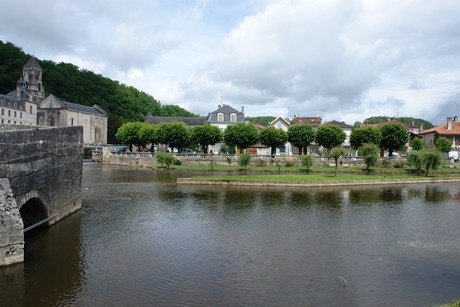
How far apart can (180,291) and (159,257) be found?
439 cm

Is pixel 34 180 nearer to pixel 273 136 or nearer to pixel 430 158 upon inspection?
pixel 430 158

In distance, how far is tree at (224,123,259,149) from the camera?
85.5m

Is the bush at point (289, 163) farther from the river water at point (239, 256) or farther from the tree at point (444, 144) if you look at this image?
the river water at point (239, 256)

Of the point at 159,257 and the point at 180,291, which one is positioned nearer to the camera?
the point at 180,291

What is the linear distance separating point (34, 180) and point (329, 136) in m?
72.2

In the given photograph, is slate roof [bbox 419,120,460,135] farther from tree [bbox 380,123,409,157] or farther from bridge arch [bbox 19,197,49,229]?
bridge arch [bbox 19,197,49,229]

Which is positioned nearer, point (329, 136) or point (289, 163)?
point (289, 163)

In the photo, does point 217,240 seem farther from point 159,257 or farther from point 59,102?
point 59,102

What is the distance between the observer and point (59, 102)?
11256 cm

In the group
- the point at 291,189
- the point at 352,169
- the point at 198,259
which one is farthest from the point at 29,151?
the point at 352,169

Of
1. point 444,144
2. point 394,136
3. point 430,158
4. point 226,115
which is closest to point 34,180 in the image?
point 430,158

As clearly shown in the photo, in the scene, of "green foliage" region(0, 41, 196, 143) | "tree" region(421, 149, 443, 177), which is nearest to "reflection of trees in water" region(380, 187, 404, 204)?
"tree" region(421, 149, 443, 177)

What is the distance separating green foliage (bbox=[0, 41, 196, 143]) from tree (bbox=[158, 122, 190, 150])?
5789cm

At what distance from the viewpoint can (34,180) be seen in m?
19.7
